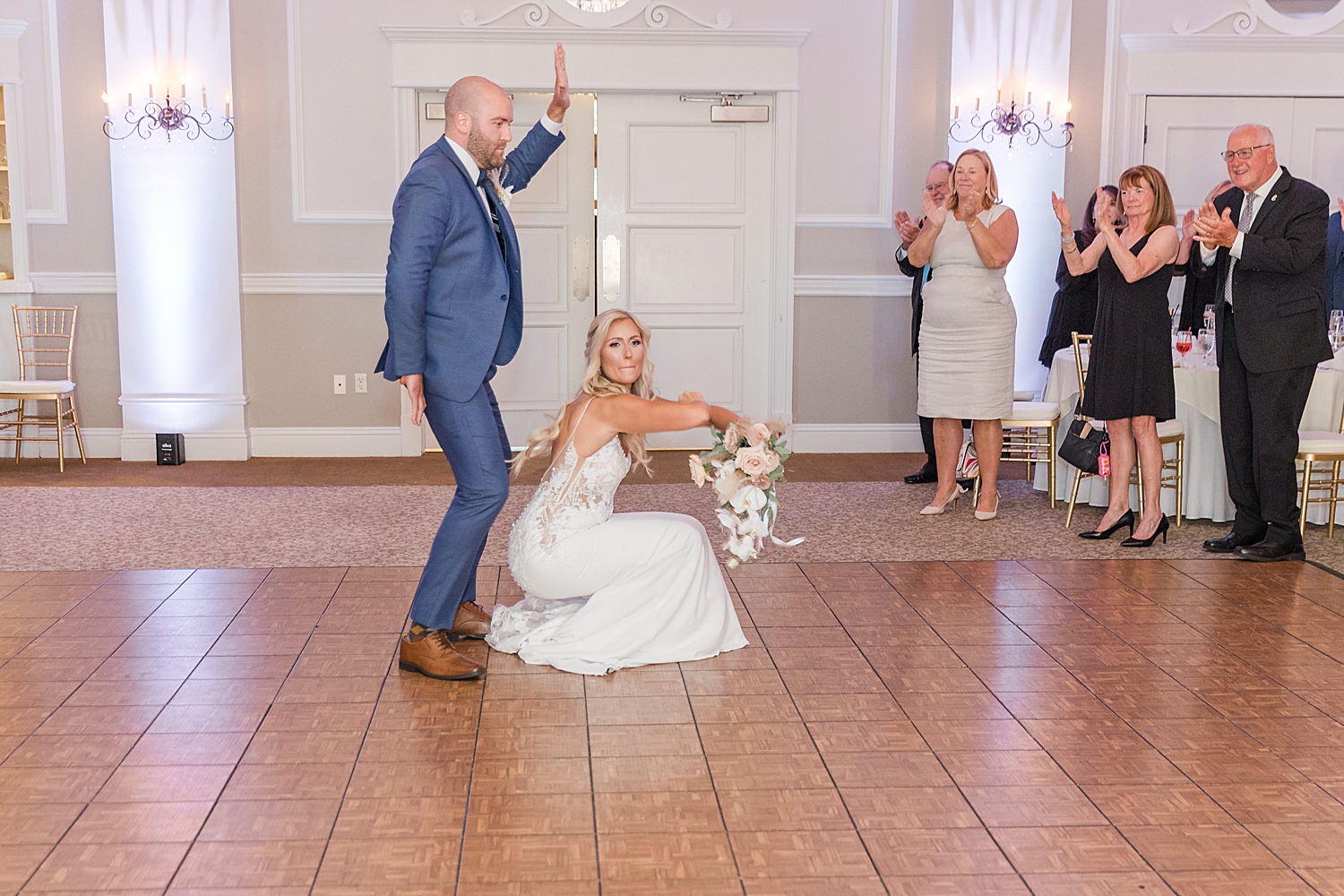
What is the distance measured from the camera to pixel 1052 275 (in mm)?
7719

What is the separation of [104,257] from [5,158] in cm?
101

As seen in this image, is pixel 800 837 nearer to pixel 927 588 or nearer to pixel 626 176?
pixel 927 588

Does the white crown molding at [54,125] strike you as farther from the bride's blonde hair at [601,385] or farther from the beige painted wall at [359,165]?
the bride's blonde hair at [601,385]

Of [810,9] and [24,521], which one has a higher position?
[810,9]

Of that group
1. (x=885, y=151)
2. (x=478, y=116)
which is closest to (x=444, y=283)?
(x=478, y=116)

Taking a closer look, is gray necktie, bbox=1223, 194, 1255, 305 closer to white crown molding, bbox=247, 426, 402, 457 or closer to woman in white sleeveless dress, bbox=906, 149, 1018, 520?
woman in white sleeveless dress, bbox=906, 149, 1018, 520

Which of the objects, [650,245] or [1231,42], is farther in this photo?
[650,245]

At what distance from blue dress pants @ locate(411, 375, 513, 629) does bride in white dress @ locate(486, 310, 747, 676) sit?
108 mm

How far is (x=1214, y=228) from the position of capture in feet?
15.6

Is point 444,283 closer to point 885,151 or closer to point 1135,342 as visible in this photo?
point 1135,342

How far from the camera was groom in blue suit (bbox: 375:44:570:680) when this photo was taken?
349 centimetres

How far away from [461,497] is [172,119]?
4.82 metres

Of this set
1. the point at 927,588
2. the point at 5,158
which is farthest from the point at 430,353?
the point at 5,158

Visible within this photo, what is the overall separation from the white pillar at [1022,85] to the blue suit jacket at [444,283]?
485cm
